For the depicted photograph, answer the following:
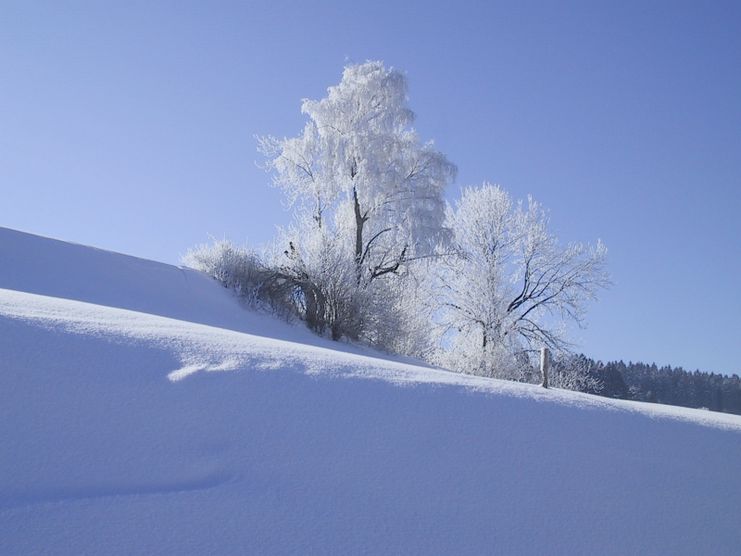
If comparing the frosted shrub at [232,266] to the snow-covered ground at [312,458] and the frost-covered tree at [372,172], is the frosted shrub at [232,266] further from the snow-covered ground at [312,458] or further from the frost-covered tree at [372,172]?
the snow-covered ground at [312,458]

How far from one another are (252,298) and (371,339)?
278 cm

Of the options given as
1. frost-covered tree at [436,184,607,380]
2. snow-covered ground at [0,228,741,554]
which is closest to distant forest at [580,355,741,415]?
frost-covered tree at [436,184,607,380]

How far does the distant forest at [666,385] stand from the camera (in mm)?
17703

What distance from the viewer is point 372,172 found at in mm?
15836

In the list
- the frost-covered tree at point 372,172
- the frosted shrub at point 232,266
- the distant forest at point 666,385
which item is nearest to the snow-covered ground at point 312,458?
the frosted shrub at point 232,266

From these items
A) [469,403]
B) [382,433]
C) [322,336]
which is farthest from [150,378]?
[322,336]

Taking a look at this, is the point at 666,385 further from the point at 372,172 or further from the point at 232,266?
the point at 232,266

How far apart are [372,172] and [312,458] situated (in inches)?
528

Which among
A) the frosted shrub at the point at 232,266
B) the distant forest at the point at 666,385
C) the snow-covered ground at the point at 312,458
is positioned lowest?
the snow-covered ground at the point at 312,458

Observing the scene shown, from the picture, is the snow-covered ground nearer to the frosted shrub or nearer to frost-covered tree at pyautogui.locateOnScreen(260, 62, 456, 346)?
the frosted shrub

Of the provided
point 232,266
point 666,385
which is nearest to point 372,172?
point 232,266

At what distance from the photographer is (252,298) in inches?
512

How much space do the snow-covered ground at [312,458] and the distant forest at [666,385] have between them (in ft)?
47.6

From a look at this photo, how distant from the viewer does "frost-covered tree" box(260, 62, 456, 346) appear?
16062 millimetres
